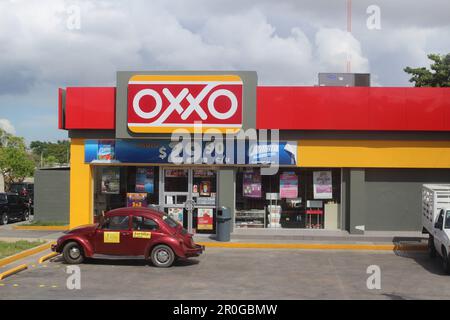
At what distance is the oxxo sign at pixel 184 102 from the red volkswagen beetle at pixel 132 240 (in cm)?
576

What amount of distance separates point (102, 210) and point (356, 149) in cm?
1042

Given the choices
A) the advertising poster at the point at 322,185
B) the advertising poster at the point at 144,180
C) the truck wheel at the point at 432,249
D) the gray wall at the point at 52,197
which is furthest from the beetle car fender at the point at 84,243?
the truck wheel at the point at 432,249

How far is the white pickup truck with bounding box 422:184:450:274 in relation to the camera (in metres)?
14.8

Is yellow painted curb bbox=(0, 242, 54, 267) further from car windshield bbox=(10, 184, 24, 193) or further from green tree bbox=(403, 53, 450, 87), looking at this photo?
green tree bbox=(403, 53, 450, 87)

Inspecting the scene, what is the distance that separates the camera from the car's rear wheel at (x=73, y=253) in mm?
15753

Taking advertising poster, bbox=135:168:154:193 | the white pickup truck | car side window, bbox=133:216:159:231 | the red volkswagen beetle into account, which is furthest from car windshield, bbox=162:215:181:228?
the white pickup truck

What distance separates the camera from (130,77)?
69.5ft

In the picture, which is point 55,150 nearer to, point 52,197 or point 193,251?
point 52,197

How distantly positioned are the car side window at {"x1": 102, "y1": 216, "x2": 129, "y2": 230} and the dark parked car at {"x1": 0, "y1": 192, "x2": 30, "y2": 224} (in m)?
13.2

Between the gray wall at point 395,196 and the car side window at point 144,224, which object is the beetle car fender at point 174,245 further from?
the gray wall at point 395,196
